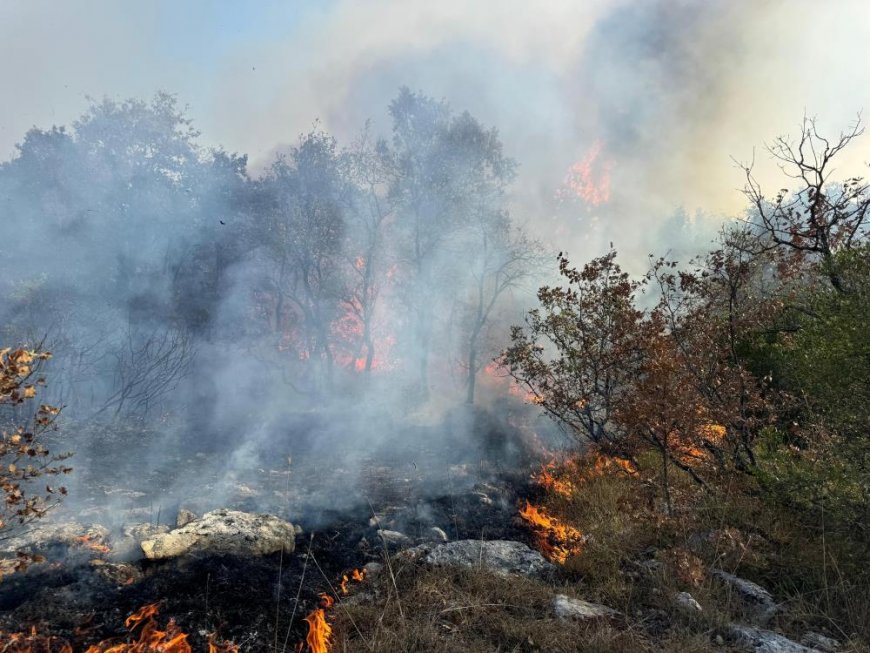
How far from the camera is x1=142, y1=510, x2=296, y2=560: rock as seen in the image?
15.2ft

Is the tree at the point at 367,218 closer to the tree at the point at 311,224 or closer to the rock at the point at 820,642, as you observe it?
the tree at the point at 311,224

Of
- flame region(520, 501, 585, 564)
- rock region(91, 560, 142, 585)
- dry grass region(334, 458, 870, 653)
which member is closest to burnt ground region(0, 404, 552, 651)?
rock region(91, 560, 142, 585)

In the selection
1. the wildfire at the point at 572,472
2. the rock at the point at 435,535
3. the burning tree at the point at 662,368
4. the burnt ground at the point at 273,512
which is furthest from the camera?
the wildfire at the point at 572,472

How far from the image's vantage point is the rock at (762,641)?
3.17 meters

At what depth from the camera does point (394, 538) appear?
231 inches

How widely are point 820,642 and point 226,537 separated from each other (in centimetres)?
535

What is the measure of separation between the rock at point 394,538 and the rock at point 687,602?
3126 millimetres

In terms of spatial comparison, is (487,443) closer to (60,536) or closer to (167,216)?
(60,536)

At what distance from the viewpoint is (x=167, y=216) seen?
15.7 m

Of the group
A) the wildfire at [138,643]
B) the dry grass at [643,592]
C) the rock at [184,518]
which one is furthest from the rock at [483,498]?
the wildfire at [138,643]

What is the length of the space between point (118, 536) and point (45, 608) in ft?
4.73

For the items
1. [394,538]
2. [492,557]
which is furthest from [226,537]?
[492,557]

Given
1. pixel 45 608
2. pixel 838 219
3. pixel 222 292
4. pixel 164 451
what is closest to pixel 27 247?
pixel 222 292

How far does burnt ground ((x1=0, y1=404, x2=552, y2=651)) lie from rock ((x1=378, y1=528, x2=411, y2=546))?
0.10 m
